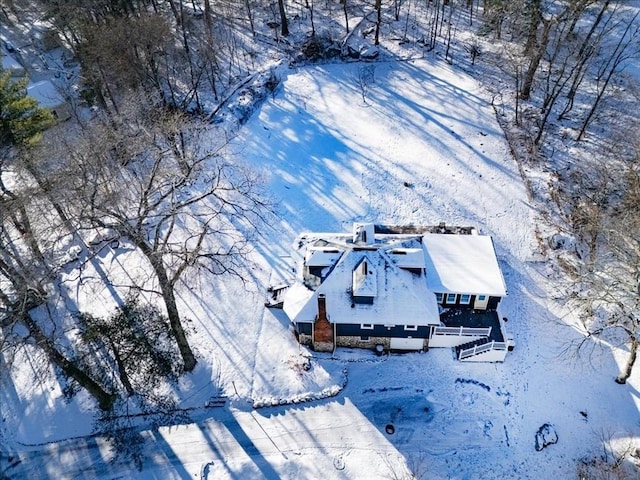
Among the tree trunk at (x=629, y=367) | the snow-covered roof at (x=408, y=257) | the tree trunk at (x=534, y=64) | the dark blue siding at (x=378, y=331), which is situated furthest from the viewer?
the tree trunk at (x=534, y=64)

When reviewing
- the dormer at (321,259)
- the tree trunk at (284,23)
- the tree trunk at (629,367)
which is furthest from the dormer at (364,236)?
the tree trunk at (284,23)

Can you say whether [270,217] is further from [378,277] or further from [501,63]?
[501,63]

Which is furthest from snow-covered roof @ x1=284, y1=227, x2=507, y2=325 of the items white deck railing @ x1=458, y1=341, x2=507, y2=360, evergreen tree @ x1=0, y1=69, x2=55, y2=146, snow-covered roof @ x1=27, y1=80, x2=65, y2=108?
snow-covered roof @ x1=27, y1=80, x2=65, y2=108

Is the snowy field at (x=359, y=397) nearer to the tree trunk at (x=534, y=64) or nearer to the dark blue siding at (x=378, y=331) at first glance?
the dark blue siding at (x=378, y=331)

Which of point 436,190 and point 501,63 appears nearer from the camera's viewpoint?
point 436,190

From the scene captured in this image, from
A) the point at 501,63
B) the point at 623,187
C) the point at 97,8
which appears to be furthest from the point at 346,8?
the point at 623,187

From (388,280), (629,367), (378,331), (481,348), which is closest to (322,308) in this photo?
(378,331)

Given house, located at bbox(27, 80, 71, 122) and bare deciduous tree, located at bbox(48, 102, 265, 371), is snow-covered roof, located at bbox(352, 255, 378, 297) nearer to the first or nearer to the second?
bare deciduous tree, located at bbox(48, 102, 265, 371)
